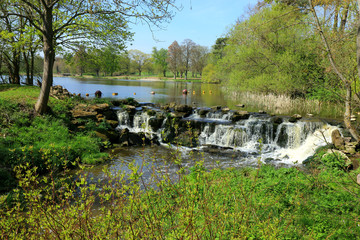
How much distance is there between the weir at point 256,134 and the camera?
11.6m

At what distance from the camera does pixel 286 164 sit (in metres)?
10.2

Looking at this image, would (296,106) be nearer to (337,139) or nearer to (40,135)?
(337,139)

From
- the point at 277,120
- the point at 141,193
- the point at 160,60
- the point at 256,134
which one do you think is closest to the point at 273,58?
the point at 277,120

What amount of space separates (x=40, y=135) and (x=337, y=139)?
14.3 metres

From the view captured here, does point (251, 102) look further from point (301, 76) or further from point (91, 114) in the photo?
point (91, 114)

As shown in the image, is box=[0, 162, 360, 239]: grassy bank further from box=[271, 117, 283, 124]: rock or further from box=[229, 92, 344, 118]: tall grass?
box=[229, 92, 344, 118]: tall grass

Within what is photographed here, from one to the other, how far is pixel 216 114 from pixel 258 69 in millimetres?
10778

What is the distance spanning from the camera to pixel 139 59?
333 feet

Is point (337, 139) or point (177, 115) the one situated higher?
point (177, 115)

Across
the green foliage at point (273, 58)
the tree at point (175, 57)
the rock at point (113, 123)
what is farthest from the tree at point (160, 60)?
the rock at point (113, 123)

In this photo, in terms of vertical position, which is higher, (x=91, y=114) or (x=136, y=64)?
(x=136, y=64)

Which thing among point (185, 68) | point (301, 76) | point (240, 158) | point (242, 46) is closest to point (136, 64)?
point (185, 68)

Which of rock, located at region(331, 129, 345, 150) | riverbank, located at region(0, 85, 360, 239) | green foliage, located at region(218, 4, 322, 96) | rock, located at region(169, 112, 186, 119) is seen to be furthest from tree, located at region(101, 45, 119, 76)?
rock, located at region(331, 129, 345, 150)

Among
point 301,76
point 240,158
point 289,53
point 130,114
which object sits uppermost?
point 289,53
